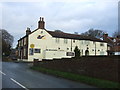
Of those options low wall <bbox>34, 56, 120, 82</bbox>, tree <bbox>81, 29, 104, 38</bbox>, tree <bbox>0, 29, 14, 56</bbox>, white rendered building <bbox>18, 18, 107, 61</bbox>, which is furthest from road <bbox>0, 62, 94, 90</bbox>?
tree <bbox>81, 29, 104, 38</bbox>

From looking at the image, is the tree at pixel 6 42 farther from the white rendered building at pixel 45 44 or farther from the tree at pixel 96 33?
the tree at pixel 96 33

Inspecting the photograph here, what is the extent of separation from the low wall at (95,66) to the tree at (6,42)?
5475 cm

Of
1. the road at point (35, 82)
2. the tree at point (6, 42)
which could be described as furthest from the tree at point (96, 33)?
the road at point (35, 82)

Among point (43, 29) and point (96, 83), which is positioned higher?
point (43, 29)

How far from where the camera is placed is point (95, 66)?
16.2 metres

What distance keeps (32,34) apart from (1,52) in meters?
27.2

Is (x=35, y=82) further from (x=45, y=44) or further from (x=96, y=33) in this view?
(x=96, y=33)

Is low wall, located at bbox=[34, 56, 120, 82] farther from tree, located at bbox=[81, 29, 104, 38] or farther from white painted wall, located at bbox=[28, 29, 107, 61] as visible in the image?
tree, located at bbox=[81, 29, 104, 38]

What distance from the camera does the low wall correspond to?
13875 mm

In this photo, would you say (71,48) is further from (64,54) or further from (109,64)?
(109,64)

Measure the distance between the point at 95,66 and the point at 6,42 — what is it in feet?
221

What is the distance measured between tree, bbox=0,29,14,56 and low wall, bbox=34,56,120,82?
54752 mm

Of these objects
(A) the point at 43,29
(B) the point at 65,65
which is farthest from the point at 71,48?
(B) the point at 65,65

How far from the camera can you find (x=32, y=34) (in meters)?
53.2
